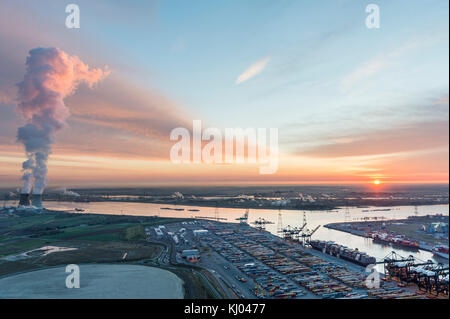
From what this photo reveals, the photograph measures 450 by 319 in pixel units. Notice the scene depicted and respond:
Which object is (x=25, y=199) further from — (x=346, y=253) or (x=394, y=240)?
(x=394, y=240)

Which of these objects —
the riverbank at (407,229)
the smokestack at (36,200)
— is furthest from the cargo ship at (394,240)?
the smokestack at (36,200)

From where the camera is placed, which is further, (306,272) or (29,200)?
(29,200)
